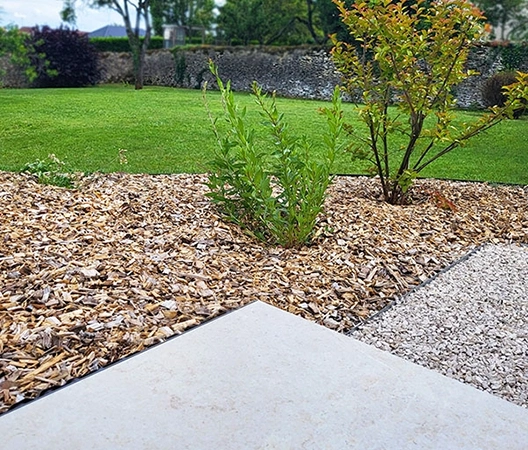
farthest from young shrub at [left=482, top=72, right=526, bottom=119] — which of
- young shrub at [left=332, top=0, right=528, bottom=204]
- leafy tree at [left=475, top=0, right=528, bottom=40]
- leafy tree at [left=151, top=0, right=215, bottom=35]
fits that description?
leafy tree at [left=151, top=0, right=215, bottom=35]

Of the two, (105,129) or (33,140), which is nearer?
(33,140)

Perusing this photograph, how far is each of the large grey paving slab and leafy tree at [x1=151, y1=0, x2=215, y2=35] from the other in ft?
77.5

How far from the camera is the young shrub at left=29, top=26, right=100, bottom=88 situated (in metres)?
16.1

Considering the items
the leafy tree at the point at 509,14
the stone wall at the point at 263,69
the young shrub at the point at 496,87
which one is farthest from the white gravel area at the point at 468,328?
the leafy tree at the point at 509,14

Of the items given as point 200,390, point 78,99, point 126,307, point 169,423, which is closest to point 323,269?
point 126,307

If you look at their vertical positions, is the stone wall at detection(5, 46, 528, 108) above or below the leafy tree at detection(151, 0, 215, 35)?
below

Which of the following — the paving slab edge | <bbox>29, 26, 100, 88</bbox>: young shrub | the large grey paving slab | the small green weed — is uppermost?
<bbox>29, 26, 100, 88</bbox>: young shrub

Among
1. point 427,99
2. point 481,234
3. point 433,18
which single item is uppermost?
point 433,18

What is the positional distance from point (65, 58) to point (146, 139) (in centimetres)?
1117

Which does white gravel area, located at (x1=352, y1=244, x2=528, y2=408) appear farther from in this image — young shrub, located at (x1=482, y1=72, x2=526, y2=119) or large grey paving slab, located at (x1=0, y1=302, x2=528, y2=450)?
young shrub, located at (x1=482, y1=72, x2=526, y2=119)

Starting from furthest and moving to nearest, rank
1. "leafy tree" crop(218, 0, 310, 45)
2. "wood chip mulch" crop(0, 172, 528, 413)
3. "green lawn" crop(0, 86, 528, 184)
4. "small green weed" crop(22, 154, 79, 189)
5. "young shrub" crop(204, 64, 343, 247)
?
"leafy tree" crop(218, 0, 310, 45)
"green lawn" crop(0, 86, 528, 184)
"small green weed" crop(22, 154, 79, 189)
"young shrub" crop(204, 64, 343, 247)
"wood chip mulch" crop(0, 172, 528, 413)

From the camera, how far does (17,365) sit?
1.83 m

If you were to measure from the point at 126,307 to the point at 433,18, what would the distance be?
9.65 feet

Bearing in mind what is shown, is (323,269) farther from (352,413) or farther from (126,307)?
(352,413)
